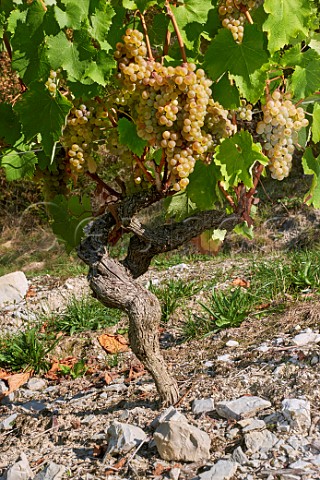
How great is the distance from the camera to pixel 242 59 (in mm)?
1908

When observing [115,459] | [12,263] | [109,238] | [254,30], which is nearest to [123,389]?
[115,459]

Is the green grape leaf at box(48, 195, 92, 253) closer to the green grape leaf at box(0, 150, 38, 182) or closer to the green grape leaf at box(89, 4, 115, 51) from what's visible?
the green grape leaf at box(0, 150, 38, 182)

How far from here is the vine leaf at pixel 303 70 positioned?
2.07 meters

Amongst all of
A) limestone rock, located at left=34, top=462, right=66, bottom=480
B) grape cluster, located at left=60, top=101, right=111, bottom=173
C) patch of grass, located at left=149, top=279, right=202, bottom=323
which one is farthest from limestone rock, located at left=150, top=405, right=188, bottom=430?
patch of grass, located at left=149, top=279, right=202, bottom=323

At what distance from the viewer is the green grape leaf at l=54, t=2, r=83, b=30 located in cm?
181

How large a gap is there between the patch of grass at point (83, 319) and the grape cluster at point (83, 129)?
2.11 meters

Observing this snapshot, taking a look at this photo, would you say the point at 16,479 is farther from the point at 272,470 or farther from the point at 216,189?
the point at 216,189

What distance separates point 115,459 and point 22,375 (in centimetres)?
144

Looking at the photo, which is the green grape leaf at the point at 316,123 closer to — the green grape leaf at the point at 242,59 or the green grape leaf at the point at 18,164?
the green grape leaf at the point at 242,59

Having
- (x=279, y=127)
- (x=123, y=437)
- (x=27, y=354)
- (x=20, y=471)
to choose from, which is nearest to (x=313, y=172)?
(x=279, y=127)

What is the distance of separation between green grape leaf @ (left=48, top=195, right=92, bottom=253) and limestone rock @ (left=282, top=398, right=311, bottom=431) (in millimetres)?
974

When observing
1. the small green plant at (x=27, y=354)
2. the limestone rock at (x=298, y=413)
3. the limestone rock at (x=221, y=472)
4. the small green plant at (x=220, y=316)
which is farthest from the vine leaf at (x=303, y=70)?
the small green plant at (x=27, y=354)

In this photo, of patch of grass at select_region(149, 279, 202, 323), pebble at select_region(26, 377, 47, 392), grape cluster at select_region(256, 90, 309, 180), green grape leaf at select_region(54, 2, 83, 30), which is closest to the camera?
green grape leaf at select_region(54, 2, 83, 30)

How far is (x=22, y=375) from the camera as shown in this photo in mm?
3701
